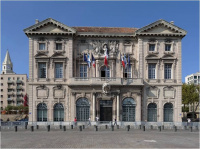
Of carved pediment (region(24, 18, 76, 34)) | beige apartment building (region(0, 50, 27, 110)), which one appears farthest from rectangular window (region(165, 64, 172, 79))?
beige apartment building (region(0, 50, 27, 110))

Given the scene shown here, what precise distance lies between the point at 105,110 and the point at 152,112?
7.10m

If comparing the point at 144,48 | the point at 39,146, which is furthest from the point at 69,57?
the point at 39,146

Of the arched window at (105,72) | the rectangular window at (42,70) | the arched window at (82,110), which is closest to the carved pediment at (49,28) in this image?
the rectangular window at (42,70)

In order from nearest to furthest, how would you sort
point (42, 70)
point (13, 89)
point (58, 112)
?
point (58, 112)
point (42, 70)
point (13, 89)

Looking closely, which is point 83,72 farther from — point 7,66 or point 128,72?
point 7,66

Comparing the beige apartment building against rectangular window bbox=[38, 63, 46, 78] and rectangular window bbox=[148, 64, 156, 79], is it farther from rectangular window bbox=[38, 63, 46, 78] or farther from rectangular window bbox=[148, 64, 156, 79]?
rectangular window bbox=[148, 64, 156, 79]

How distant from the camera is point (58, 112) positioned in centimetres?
3541

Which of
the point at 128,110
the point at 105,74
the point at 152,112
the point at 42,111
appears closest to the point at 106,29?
the point at 105,74

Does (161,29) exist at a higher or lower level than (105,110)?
higher

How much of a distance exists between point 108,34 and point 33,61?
12.0 m

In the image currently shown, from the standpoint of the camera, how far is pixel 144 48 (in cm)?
3641

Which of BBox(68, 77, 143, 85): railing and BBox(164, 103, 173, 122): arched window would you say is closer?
BBox(68, 77, 143, 85): railing

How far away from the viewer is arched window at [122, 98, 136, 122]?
35.5m

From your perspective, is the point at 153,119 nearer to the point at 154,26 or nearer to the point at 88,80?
the point at 88,80
